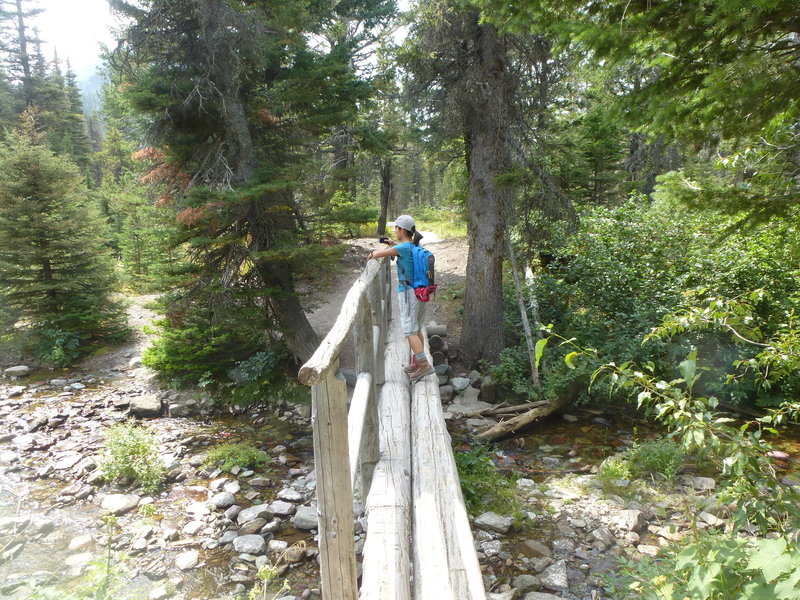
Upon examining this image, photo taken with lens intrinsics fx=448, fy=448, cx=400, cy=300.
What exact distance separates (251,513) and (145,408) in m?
4.89

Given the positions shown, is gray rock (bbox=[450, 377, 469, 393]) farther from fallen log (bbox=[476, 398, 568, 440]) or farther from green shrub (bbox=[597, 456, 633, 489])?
green shrub (bbox=[597, 456, 633, 489])

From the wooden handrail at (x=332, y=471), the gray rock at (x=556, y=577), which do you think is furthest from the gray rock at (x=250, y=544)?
the wooden handrail at (x=332, y=471)

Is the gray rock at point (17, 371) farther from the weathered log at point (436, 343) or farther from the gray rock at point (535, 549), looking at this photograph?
the gray rock at point (535, 549)

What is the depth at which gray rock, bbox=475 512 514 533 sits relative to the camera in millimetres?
5480

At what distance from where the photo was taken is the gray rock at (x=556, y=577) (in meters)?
4.54

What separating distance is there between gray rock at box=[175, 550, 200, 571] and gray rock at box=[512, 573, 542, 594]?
380 centimetres

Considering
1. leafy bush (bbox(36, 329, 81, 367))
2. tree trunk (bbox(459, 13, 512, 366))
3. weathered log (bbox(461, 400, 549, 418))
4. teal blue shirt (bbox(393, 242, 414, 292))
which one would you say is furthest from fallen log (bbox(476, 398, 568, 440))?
leafy bush (bbox(36, 329, 81, 367))

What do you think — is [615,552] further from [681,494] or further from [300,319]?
[300,319]

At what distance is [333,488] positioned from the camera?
227 centimetres

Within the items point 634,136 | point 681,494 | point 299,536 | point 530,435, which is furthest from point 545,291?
point 634,136

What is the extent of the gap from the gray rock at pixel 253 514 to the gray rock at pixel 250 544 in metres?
0.34

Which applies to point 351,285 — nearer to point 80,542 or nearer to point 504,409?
point 504,409

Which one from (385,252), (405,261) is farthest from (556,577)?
(385,252)

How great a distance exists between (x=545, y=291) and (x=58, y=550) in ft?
33.1
